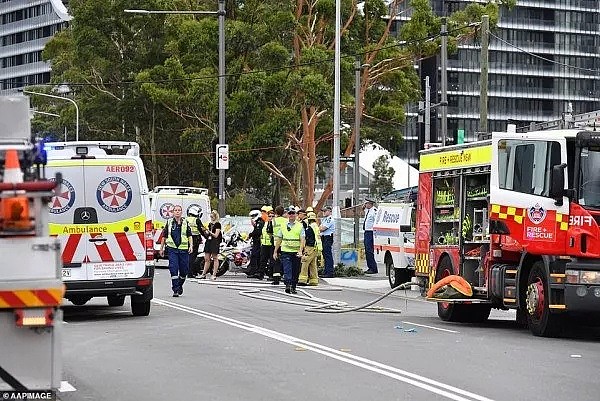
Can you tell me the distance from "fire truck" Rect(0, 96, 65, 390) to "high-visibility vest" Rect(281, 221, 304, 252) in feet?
56.3

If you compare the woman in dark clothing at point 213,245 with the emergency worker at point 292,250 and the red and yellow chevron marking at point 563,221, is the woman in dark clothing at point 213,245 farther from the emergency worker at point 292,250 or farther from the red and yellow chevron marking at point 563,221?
the red and yellow chevron marking at point 563,221

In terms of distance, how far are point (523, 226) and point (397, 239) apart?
10564 mm

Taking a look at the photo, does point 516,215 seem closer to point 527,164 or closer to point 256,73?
point 527,164

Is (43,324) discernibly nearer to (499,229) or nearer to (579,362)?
(579,362)

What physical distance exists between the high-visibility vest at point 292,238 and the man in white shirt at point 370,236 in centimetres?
598

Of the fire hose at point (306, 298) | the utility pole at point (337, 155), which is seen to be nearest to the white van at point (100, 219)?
the fire hose at point (306, 298)

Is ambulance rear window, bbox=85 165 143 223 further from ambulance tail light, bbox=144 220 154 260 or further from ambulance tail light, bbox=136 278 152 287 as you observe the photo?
ambulance tail light, bbox=136 278 152 287

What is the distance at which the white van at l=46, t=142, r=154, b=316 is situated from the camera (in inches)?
722

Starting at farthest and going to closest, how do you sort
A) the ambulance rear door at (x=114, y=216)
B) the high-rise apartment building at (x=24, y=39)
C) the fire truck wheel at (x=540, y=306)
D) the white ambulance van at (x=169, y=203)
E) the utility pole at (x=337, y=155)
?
the high-rise apartment building at (x=24, y=39) → the white ambulance van at (x=169, y=203) → the utility pole at (x=337, y=155) → the ambulance rear door at (x=114, y=216) → the fire truck wheel at (x=540, y=306)

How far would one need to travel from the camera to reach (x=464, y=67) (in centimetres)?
12475

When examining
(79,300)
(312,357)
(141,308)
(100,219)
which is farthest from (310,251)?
(312,357)

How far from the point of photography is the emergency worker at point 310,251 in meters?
27.6

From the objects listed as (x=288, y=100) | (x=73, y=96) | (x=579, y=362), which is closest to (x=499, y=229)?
(x=579, y=362)

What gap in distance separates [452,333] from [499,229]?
63.8 inches
